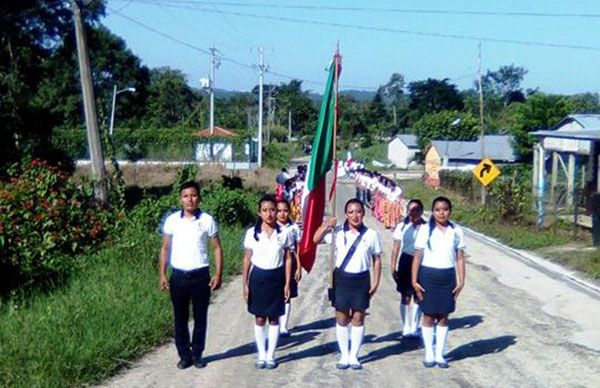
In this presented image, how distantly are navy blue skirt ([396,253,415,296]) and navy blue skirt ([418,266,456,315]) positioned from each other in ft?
5.31

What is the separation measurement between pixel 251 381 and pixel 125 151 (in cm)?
5156

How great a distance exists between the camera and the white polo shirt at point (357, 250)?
971cm

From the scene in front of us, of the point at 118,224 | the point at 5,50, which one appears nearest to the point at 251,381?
the point at 118,224

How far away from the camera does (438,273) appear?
9.96m

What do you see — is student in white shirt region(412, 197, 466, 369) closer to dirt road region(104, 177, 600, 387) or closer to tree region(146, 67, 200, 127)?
dirt road region(104, 177, 600, 387)

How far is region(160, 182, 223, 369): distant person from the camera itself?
31.4 ft

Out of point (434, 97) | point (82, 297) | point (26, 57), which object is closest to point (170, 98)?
point (434, 97)

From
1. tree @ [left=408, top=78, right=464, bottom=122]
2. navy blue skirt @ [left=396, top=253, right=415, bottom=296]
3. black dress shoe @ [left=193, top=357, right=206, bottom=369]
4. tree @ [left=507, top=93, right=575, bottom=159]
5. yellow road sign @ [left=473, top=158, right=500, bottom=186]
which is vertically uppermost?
tree @ [left=408, top=78, right=464, bottom=122]

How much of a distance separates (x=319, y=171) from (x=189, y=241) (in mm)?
1942

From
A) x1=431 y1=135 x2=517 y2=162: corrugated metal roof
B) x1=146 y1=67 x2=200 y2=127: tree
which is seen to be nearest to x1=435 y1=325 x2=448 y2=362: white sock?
x1=431 y1=135 x2=517 y2=162: corrugated metal roof

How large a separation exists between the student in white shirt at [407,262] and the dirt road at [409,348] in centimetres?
26

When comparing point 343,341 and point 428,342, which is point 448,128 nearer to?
point 428,342

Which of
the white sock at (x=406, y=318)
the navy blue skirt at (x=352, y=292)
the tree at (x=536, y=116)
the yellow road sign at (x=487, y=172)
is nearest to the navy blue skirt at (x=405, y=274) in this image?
the white sock at (x=406, y=318)

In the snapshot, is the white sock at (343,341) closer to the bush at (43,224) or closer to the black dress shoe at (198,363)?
the black dress shoe at (198,363)
